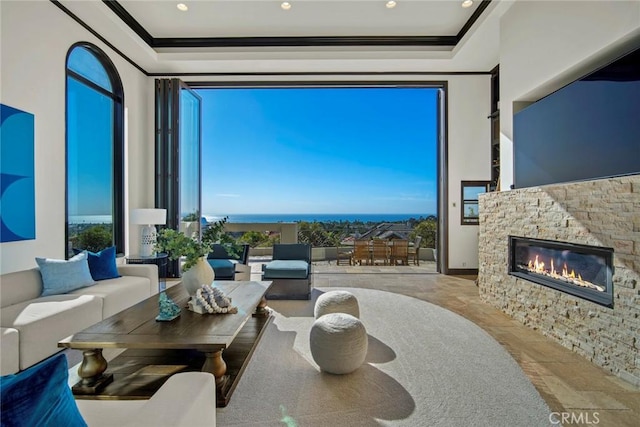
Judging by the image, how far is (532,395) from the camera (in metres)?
2.21

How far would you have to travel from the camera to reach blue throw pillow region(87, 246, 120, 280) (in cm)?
383

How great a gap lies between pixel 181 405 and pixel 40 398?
0.47 m

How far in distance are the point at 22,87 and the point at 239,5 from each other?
2.76 metres

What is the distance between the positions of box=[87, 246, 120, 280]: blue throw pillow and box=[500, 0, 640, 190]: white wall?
5076mm

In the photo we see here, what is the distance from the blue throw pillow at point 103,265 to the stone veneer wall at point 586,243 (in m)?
4.70

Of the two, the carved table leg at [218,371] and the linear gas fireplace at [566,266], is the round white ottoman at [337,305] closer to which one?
the carved table leg at [218,371]

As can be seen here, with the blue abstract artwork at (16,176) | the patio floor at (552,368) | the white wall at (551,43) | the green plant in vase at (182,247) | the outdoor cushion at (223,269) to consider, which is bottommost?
the patio floor at (552,368)

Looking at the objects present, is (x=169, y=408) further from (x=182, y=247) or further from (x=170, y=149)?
(x=170, y=149)

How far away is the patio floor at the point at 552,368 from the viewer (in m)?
2.05

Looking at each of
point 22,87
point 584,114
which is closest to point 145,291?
point 22,87

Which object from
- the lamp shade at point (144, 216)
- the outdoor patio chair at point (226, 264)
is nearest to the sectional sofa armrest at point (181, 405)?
the outdoor patio chair at point (226, 264)

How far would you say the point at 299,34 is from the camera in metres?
5.41

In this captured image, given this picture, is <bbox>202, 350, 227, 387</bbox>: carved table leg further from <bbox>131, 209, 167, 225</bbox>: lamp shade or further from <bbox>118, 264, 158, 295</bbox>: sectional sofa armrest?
<bbox>131, 209, 167, 225</bbox>: lamp shade

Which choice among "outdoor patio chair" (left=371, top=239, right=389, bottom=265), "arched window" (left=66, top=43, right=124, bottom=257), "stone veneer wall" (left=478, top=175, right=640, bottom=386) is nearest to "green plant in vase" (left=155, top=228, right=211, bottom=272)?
"arched window" (left=66, top=43, right=124, bottom=257)
